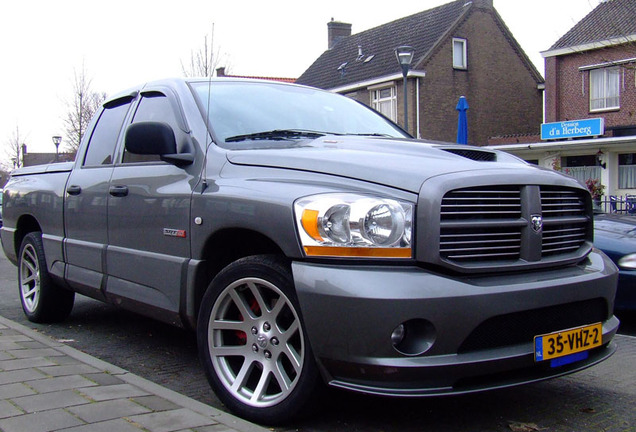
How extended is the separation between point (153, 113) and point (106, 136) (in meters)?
0.76

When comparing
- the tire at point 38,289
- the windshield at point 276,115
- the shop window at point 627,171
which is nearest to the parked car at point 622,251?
the windshield at point 276,115

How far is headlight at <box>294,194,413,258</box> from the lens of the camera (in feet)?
9.86

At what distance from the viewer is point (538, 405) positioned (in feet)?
12.4

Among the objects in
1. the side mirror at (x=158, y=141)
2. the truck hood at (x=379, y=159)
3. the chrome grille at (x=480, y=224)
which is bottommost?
the chrome grille at (x=480, y=224)

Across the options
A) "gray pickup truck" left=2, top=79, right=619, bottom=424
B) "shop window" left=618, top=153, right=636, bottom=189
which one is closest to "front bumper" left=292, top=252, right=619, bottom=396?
"gray pickup truck" left=2, top=79, right=619, bottom=424

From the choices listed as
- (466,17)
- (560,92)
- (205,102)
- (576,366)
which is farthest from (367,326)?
(466,17)

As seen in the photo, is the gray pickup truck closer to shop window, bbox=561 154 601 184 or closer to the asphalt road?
the asphalt road

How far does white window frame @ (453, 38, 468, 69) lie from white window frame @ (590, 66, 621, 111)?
6751 millimetres

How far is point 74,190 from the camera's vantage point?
5254 mm

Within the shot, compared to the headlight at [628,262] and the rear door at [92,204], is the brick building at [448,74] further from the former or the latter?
the rear door at [92,204]

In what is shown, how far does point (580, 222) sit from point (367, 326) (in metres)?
1.52

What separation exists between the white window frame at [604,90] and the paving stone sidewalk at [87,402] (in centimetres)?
2719

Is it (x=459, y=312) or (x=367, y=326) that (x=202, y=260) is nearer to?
(x=367, y=326)

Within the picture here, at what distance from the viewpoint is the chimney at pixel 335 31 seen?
3991 centimetres
